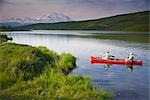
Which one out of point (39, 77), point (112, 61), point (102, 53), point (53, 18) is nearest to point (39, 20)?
Result: point (53, 18)

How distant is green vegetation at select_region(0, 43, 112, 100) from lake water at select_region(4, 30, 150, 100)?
2.6 inches

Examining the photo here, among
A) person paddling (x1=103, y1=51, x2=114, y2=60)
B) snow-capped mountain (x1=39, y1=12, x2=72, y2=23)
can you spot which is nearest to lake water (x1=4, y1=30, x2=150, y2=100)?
person paddling (x1=103, y1=51, x2=114, y2=60)

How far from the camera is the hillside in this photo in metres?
3.90

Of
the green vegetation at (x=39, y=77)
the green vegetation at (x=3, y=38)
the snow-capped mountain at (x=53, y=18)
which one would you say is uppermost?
the snow-capped mountain at (x=53, y=18)

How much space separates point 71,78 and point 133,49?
67 centimetres

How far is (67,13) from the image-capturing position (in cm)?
393

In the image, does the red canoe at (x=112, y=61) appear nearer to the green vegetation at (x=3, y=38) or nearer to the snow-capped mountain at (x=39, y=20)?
the snow-capped mountain at (x=39, y=20)

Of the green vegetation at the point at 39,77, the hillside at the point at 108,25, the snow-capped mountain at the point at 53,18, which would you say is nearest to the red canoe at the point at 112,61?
the green vegetation at the point at 39,77

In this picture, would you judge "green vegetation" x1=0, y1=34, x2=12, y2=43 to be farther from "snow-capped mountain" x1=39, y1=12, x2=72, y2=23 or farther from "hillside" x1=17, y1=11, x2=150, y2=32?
"snow-capped mountain" x1=39, y1=12, x2=72, y2=23

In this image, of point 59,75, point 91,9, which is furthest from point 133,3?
point 59,75

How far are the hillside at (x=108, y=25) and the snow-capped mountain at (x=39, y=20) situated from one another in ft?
0.21

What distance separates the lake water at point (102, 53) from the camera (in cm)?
376

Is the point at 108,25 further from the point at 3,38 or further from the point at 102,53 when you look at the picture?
the point at 3,38

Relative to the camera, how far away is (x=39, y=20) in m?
3.91
